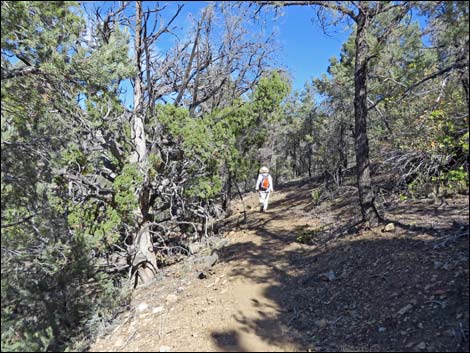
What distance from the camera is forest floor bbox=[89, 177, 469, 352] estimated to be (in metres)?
3.79

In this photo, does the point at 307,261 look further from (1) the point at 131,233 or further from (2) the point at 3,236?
(2) the point at 3,236

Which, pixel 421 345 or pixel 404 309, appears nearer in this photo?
pixel 421 345

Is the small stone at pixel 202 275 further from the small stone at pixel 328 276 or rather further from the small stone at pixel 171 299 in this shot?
the small stone at pixel 328 276

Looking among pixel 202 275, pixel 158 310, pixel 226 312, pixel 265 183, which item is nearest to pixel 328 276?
pixel 226 312

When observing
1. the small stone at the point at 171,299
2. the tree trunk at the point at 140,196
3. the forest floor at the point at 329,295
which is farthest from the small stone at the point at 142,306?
the tree trunk at the point at 140,196

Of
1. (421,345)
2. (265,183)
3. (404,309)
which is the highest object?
(265,183)

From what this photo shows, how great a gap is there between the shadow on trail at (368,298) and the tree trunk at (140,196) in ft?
9.21

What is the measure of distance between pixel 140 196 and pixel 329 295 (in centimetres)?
502

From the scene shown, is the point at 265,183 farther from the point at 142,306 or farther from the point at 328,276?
the point at 142,306

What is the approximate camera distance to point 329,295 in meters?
5.00

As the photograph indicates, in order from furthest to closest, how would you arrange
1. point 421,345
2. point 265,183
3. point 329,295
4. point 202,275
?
point 265,183, point 202,275, point 329,295, point 421,345

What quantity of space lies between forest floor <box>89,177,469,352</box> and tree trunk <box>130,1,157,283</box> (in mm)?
807

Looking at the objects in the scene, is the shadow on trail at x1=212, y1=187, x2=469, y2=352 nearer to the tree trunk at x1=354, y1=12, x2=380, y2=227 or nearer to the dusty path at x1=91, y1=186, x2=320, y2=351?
the dusty path at x1=91, y1=186, x2=320, y2=351

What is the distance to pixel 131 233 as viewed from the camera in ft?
26.5
